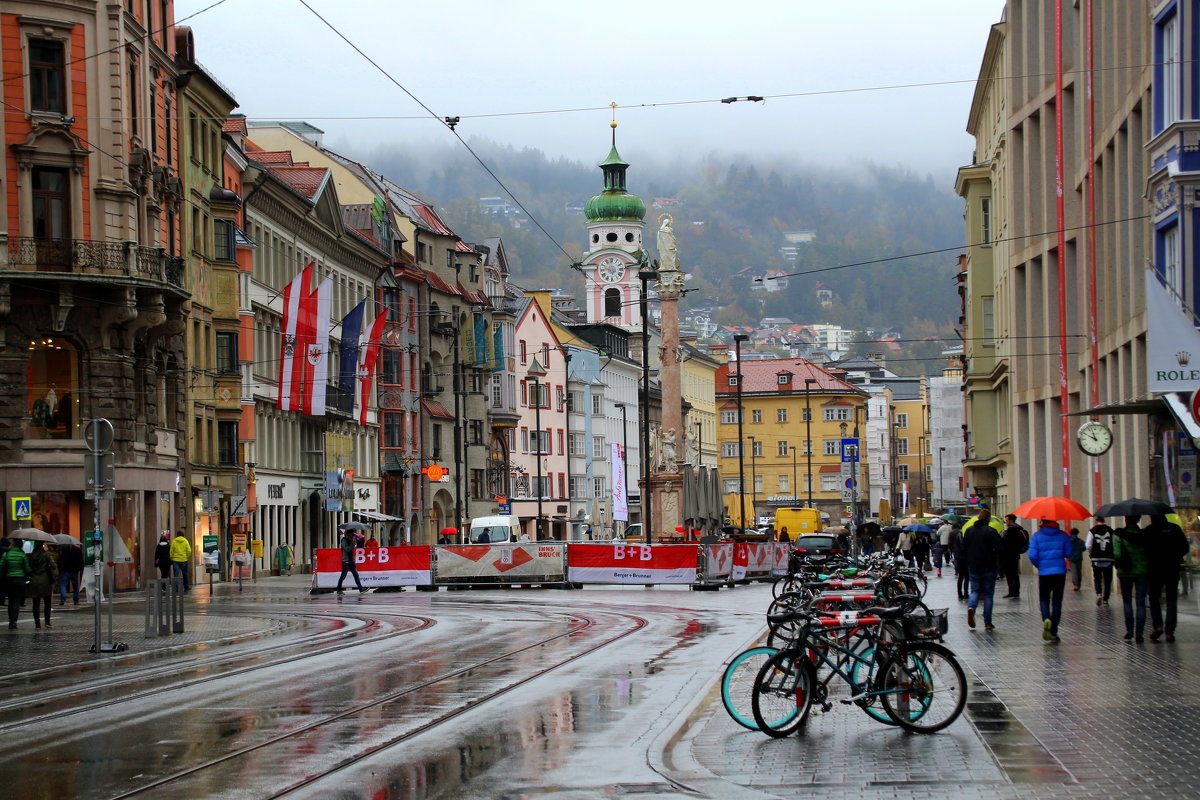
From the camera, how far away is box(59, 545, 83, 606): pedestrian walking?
39.9 m

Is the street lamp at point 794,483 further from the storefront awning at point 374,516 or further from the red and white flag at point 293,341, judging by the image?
the red and white flag at point 293,341

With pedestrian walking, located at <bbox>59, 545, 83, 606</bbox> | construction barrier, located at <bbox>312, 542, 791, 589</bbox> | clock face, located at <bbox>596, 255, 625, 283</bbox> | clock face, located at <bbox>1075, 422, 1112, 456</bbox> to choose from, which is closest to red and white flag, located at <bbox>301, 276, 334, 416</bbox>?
construction barrier, located at <bbox>312, 542, 791, 589</bbox>

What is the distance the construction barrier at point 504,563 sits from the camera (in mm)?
47969

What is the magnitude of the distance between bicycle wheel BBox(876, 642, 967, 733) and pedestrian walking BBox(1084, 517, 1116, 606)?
1908cm

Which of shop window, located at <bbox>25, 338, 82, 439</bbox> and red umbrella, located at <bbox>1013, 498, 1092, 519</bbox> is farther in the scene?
shop window, located at <bbox>25, 338, 82, 439</bbox>

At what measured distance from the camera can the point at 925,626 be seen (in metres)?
14.9

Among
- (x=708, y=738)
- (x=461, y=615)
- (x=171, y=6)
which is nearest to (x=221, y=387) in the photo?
(x=171, y=6)

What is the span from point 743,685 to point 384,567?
35.2m

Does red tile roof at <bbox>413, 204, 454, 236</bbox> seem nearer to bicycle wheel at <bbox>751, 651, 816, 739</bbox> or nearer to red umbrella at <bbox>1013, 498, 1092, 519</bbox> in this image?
red umbrella at <bbox>1013, 498, 1092, 519</bbox>

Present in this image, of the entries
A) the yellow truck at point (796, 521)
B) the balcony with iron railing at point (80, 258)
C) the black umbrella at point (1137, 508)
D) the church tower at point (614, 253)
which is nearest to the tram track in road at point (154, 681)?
the black umbrella at point (1137, 508)

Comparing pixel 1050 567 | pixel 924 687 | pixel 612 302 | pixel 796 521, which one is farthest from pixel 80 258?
pixel 612 302

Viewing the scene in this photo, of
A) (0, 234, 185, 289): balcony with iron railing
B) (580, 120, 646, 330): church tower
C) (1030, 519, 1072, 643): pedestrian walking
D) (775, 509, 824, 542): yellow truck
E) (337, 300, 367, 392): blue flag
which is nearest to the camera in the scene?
(1030, 519, 1072, 643): pedestrian walking

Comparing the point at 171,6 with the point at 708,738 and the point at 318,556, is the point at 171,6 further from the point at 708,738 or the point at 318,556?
the point at 708,738

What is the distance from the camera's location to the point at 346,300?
81.3 metres
